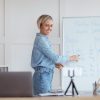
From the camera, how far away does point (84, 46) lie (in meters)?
4.34

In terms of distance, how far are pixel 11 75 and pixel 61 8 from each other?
8.09ft

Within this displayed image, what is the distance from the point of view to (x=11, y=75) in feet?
7.20

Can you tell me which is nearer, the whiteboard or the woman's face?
the woman's face

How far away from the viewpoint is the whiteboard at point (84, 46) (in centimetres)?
430

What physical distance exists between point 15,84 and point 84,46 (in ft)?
7.53

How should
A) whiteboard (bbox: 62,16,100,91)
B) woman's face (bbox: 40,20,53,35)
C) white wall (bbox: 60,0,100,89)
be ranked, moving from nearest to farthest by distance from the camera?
woman's face (bbox: 40,20,53,35) → whiteboard (bbox: 62,16,100,91) → white wall (bbox: 60,0,100,89)

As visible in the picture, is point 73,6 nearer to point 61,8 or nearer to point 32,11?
point 61,8

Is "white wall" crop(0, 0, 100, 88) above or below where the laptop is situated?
above

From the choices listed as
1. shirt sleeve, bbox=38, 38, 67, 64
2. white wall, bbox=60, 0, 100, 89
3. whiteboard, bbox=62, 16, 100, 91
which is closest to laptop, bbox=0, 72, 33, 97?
shirt sleeve, bbox=38, 38, 67, 64

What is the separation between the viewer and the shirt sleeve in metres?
2.90

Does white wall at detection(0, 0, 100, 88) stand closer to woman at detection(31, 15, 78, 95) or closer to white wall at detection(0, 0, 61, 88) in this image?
white wall at detection(0, 0, 61, 88)

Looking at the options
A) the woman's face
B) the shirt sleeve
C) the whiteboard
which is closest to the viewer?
the shirt sleeve

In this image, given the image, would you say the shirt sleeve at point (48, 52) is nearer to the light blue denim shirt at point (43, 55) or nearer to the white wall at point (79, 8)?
the light blue denim shirt at point (43, 55)

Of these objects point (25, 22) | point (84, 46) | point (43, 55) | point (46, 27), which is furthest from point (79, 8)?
point (43, 55)
